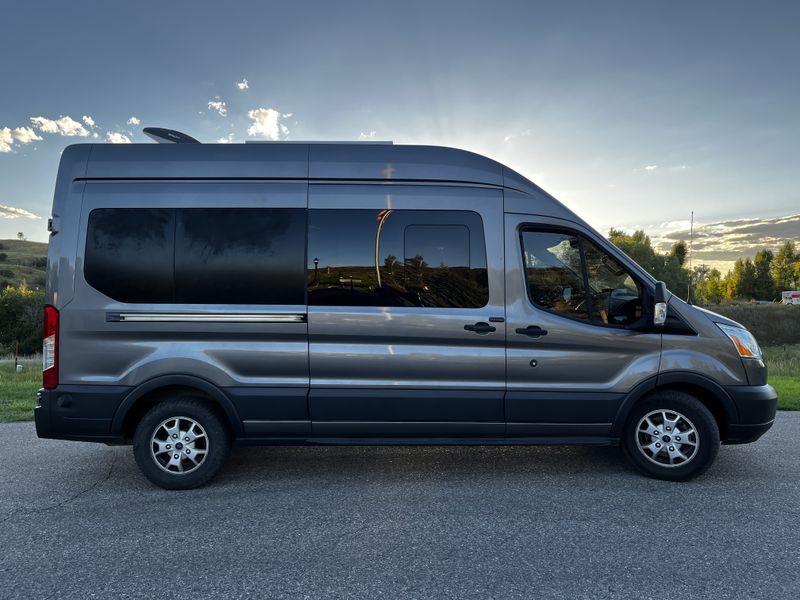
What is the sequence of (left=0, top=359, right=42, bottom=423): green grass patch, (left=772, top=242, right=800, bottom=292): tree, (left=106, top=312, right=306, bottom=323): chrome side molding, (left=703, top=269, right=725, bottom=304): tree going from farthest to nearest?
(left=703, top=269, right=725, bottom=304): tree → (left=772, top=242, right=800, bottom=292): tree → (left=0, top=359, right=42, bottom=423): green grass patch → (left=106, top=312, right=306, bottom=323): chrome side molding

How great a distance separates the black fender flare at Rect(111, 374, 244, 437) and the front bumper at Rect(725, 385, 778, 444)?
12.6ft

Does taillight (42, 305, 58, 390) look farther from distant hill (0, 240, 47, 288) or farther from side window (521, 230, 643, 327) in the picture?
distant hill (0, 240, 47, 288)

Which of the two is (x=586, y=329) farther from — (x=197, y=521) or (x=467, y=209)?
(x=197, y=521)

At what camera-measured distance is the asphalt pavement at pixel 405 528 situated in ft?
8.73

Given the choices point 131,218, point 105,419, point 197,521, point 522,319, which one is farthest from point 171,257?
point 522,319

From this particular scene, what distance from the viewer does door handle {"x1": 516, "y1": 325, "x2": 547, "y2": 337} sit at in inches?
153

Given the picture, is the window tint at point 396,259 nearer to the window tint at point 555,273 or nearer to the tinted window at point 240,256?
the tinted window at point 240,256

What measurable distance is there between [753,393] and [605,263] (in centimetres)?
152

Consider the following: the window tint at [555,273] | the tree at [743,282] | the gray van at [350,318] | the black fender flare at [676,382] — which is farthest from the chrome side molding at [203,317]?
the tree at [743,282]

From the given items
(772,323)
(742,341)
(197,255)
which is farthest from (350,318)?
(772,323)

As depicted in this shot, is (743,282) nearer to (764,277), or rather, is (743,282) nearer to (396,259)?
(764,277)

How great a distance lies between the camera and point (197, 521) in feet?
11.1

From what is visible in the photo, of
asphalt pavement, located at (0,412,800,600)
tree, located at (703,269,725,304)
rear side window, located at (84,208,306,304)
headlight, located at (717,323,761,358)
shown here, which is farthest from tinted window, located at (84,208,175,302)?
tree, located at (703,269,725,304)

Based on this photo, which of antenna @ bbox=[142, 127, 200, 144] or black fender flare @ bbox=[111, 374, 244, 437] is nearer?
black fender flare @ bbox=[111, 374, 244, 437]
